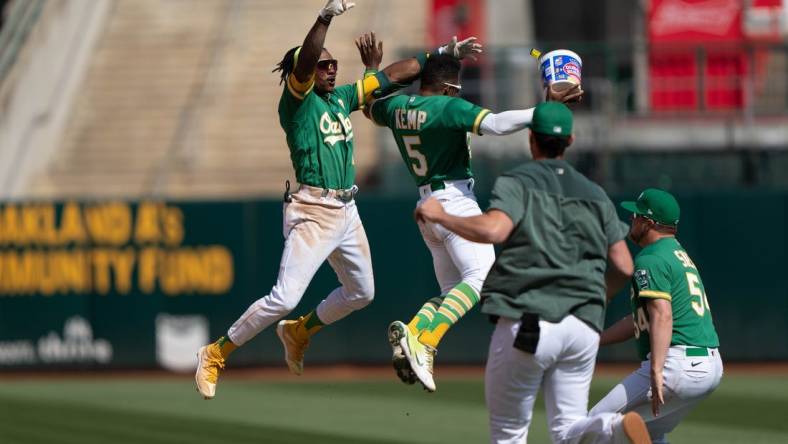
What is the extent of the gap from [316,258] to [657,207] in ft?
7.39

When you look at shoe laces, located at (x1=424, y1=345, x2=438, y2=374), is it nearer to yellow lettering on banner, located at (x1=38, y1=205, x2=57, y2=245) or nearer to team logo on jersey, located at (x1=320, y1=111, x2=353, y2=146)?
team logo on jersey, located at (x1=320, y1=111, x2=353, y2=146)

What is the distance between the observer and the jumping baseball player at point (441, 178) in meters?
8.41

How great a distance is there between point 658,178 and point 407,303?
3.69m

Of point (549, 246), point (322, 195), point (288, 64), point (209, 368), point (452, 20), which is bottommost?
point (209, 368)

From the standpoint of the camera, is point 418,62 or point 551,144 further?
point 418,62

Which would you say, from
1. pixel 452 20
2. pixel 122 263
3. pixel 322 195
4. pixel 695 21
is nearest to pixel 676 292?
pixel 322 195

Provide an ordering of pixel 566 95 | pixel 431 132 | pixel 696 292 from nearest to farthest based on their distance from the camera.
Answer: pixel 696 292 → pixel 566 95 → pixel 431 132

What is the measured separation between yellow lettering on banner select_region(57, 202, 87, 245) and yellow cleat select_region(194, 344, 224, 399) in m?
9.08

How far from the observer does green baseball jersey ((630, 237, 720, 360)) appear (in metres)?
Answer: 7.97

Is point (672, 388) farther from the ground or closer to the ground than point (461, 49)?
closer to the ground

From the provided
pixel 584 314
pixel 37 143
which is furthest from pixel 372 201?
pixel 584 314

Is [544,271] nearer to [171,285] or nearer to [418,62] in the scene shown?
[418,62]

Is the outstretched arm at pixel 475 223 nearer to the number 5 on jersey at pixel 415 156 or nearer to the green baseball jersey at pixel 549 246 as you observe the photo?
Answer: the green baseball jersey at pixel 549 246

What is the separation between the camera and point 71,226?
712 inches
